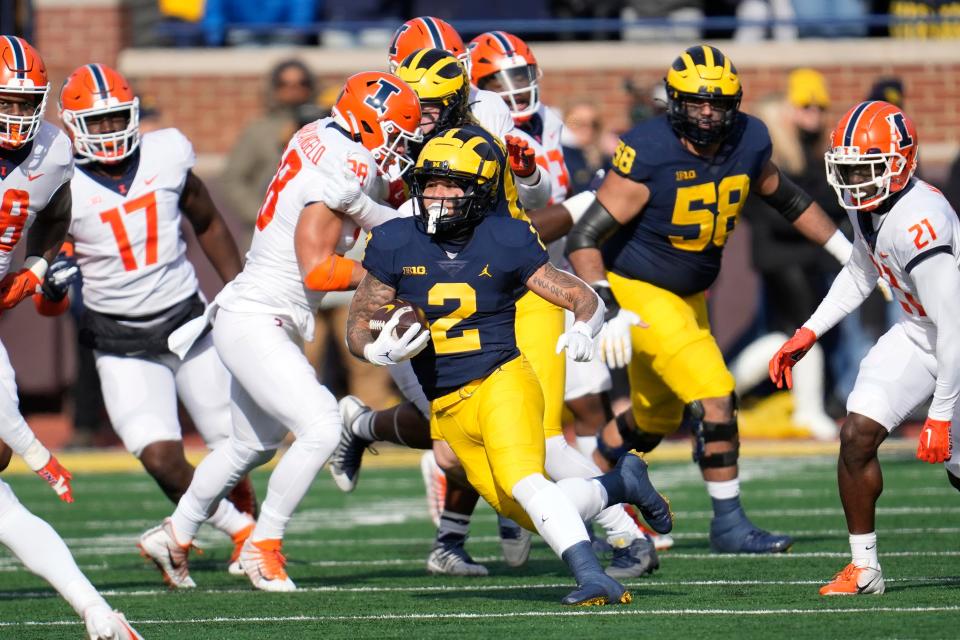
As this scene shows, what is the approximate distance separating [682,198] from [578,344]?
6.42ft

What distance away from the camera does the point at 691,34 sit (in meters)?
14.1

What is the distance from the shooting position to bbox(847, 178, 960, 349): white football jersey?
6.08 metres

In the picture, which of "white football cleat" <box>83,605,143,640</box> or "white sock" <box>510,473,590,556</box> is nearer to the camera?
"white football cleat" <box>83,605,143,640</box>

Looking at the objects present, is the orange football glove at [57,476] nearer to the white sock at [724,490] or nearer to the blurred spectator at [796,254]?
the white sock at [724,490]

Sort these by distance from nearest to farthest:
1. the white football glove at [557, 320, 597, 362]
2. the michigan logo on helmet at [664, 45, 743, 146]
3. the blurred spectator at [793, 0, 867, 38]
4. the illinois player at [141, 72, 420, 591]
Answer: the white football glove at [557, 320, 597, 362]
the illinois player at [141, 72, 420, 591]
the michigan logo on helmet at [664, 45, 743, 146]
the blurred spectator at [793, 0, 867, 38]

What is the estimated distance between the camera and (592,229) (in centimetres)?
768

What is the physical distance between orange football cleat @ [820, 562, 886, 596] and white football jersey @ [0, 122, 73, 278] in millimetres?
3200

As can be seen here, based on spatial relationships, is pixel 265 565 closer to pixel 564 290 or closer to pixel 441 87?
pixel 564 290

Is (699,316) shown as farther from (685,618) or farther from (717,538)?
(685,618)

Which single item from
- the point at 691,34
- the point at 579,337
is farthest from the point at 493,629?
the point at 691,34

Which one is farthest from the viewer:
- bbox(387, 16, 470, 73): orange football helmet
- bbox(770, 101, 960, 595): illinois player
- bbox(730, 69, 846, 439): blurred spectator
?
bbox(730, 69, 846, 439): blurred spectator

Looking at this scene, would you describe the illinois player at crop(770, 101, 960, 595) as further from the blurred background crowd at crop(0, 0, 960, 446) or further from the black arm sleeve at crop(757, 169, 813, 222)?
the blurred background crowd at crop(0, 0, 960, 446)

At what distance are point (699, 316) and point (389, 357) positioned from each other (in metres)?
Result: 2.34

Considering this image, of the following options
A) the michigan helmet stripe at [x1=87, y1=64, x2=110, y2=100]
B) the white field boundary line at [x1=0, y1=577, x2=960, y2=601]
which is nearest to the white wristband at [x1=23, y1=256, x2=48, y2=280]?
the michigan helmet stripe at [x1=87, y1=64, x2=110, y2=100]
